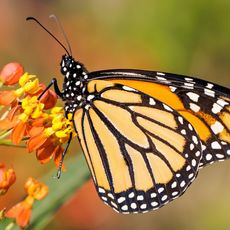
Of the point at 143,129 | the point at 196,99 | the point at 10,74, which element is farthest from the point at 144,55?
the point at 10,74

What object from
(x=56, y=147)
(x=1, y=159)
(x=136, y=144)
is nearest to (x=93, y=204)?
(x=1, y=159)

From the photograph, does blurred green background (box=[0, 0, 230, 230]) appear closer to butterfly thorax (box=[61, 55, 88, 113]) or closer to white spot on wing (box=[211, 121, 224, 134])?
butterfly thorax (box=[61, 55, 88, 113])

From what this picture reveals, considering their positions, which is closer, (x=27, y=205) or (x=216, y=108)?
(x=27, y=205)

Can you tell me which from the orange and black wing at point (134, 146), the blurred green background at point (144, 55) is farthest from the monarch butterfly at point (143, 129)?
the blurred green background at point (144, 55)

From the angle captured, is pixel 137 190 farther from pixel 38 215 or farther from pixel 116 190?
pixel 38 215

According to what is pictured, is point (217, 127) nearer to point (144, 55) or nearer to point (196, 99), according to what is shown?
point (196, 99)

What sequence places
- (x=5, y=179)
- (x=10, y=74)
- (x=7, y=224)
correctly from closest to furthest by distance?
1. (x=5, y=179)
2. (x=7, y=224)
3. (x=10, y=74)

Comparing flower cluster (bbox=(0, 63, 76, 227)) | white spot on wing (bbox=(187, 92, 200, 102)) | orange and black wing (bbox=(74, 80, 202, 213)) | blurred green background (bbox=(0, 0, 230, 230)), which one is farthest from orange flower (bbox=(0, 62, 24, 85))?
blurred green background (bbox=(0, 0, 230, 230))
